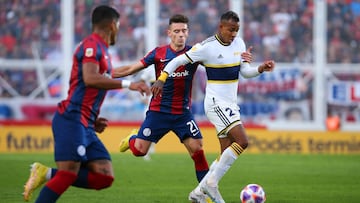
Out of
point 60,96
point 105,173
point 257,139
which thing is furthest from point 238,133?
point 60,96

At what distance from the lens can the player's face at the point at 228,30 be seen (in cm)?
1127

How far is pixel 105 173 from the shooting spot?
8.86m

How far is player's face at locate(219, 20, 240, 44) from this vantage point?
1127 centimetres

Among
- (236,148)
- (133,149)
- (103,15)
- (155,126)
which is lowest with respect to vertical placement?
(133,149)

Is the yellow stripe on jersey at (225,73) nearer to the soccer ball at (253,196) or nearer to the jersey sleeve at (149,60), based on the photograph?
the jersey sleeve at (149,60)

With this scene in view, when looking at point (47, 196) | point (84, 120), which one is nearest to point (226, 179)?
point (84, 120)

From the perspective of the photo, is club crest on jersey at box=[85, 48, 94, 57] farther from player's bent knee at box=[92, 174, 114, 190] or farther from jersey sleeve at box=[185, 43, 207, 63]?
jersey sleeve at box=[185, 43, 207, 63]

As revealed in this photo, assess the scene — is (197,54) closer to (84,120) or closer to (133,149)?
(133,149)

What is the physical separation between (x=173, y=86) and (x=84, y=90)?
10.9 ft

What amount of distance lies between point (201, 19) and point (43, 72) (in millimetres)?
5629

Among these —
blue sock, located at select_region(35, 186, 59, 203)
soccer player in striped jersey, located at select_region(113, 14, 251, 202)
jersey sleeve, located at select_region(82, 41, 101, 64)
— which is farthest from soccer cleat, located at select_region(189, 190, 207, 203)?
jersey sleeve, located at select_region(82, 41, 101, 64)

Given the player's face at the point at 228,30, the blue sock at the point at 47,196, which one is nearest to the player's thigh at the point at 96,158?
the blue sock at the point at 47,196

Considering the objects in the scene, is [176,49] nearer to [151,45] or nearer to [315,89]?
[151,45]

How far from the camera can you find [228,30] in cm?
1132
